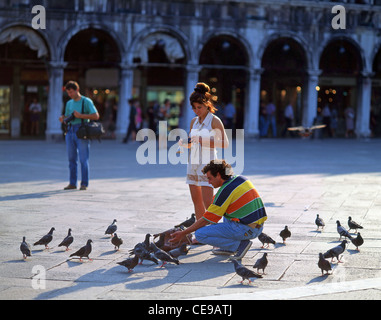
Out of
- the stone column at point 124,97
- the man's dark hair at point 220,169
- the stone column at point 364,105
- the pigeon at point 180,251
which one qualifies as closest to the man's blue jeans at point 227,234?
the pigeon at point 180,251

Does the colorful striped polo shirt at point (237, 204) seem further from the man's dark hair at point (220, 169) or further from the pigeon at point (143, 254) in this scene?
the pigeon at point (143, 254)

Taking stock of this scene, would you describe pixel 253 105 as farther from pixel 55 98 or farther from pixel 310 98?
pixel 55 98

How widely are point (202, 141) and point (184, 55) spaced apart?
2092 cm

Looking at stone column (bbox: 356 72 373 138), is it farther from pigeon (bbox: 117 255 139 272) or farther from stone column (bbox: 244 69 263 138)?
pigeon (bbox: 117 255 139 272)

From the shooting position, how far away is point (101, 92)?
31.8 m

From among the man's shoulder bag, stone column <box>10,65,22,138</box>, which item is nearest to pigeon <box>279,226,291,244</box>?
the man's shoulder bag

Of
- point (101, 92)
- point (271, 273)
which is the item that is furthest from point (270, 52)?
point (271, 273)

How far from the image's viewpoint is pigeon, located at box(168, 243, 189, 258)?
709 centimetres

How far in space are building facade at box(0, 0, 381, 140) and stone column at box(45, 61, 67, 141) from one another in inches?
1.4

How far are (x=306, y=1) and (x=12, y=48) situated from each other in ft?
38.6

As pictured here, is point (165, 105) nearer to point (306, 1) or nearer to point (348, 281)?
point (306, 1)

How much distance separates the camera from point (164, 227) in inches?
353

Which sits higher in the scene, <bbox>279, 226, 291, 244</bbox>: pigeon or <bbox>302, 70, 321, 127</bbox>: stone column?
<bbox>302, 70, 321, 127</bbox>: stone column

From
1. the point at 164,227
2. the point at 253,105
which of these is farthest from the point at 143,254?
the point at 253,105
